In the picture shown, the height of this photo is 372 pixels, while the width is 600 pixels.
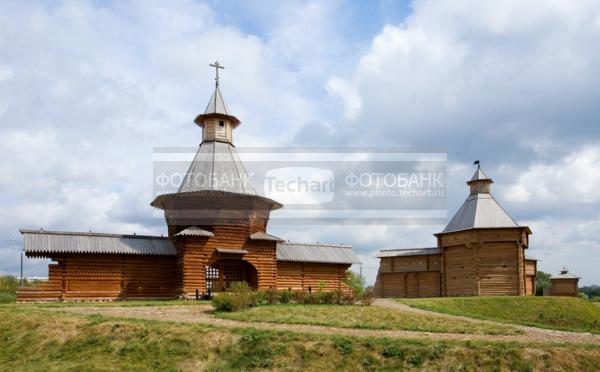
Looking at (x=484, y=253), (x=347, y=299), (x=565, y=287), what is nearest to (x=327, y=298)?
(x=347, y=299)

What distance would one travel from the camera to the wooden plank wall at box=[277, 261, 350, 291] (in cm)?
3247

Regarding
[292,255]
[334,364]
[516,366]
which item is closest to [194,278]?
[292,255]

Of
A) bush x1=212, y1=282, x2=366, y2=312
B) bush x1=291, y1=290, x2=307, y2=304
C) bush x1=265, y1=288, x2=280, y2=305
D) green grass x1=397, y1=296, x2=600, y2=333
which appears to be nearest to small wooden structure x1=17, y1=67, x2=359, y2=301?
bush x1=212, y1=282, x2=366, y2=312

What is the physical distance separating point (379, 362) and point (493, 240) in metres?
25.2

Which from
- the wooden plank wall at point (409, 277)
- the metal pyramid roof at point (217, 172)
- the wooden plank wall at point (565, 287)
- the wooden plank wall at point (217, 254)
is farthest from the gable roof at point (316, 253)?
the wooden plank wall at point (565, 287)

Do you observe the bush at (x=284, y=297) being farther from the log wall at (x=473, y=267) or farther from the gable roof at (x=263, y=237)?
the log wall at (x=473, y=267)

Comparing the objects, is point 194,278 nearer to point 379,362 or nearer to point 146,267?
point 146,267

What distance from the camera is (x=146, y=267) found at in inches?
1139

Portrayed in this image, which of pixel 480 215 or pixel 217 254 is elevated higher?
pixel 480 215

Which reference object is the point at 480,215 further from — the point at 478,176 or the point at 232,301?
the point at 232,301

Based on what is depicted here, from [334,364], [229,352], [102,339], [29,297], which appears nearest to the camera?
[334,364]

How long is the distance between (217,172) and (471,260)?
18400 mm

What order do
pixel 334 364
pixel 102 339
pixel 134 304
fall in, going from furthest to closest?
1. pixel 134 304
2. pixel 102 339
3. pixel 334 364

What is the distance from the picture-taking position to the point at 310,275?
33.8 m
